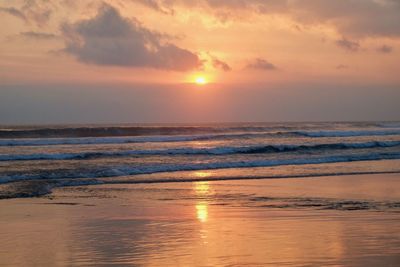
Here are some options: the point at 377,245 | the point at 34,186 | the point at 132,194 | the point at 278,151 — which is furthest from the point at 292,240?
the point at 278,151

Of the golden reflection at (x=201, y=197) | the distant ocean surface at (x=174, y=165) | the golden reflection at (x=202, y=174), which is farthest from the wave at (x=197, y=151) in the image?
the golden reflection at (x=201, y=197)

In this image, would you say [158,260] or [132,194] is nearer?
[158,260]

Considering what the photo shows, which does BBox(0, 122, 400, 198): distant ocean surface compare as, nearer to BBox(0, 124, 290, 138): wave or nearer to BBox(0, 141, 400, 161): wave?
BBox(0, 141, 400, 161): wave

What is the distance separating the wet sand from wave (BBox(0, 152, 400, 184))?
3065 mm

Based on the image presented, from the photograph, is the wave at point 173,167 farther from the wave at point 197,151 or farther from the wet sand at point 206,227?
the wave at point 197,151

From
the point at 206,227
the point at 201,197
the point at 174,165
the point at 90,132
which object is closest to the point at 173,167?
the point at 174,165

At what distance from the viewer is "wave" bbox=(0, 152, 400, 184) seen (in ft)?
56.9

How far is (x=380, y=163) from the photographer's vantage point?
22344mm

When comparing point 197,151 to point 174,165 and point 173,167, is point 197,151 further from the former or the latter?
point 173,167

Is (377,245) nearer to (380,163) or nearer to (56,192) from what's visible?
(56,192)

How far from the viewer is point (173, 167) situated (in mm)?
20438

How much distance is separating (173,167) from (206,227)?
11401mm

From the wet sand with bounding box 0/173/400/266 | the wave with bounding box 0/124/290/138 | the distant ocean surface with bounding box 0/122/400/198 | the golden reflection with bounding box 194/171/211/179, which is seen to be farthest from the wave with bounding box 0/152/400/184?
the wave with bounding box 0/124/290/138

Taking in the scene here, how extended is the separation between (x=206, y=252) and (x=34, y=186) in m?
8.49
